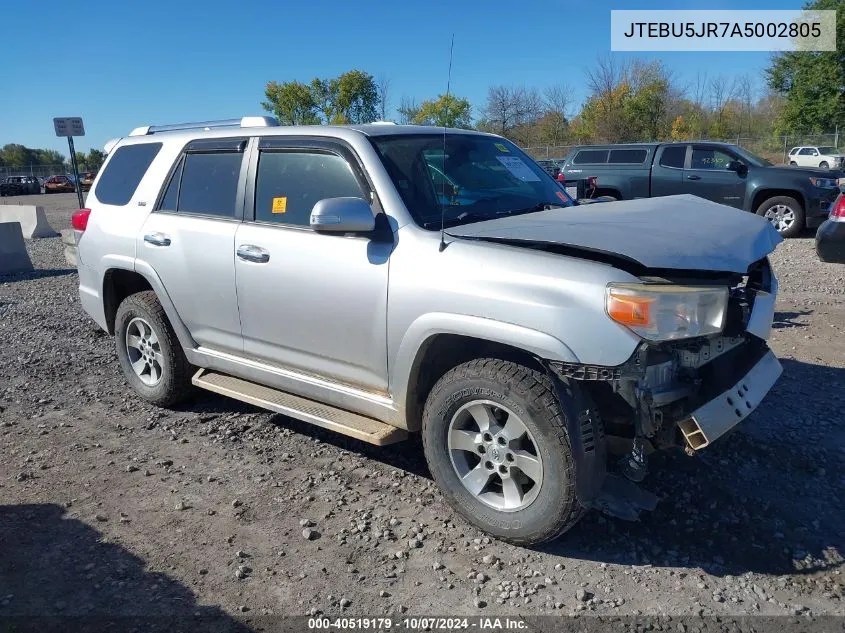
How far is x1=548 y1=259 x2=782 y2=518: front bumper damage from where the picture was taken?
2.94m

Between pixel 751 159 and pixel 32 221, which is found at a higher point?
pixel 751 159

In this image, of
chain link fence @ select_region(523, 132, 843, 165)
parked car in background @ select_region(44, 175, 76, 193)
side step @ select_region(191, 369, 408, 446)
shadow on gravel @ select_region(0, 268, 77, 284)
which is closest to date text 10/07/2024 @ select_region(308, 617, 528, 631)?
side step @ select_region(191, 369, 408, 446)

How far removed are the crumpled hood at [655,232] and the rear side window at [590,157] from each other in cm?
1116

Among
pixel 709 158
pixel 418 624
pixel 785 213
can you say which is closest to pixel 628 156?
pixel 709 158

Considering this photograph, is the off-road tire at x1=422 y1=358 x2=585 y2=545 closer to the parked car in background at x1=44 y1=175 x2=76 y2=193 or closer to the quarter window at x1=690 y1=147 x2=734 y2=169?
the quarter window at x1=690 y1=147 x2=734 y2=169

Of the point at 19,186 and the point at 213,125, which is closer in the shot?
the point at 213,125

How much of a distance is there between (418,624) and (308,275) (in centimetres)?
186

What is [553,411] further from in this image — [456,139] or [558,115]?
[558,115]

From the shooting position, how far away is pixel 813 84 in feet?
140

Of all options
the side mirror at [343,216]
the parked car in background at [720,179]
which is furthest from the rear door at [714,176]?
the side mirror at [343,216]

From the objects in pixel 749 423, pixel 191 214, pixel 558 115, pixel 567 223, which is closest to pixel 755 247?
pixel 567 223

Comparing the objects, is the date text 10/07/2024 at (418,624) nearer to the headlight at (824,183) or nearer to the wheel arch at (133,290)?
the wheel arch at (133,290)

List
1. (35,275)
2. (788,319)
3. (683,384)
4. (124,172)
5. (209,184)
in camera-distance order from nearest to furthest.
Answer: (683,384) < (209,184) < (124,172) < (788,319) < (35,275)

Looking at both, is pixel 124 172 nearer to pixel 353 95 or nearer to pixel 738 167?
pixel 738 167
